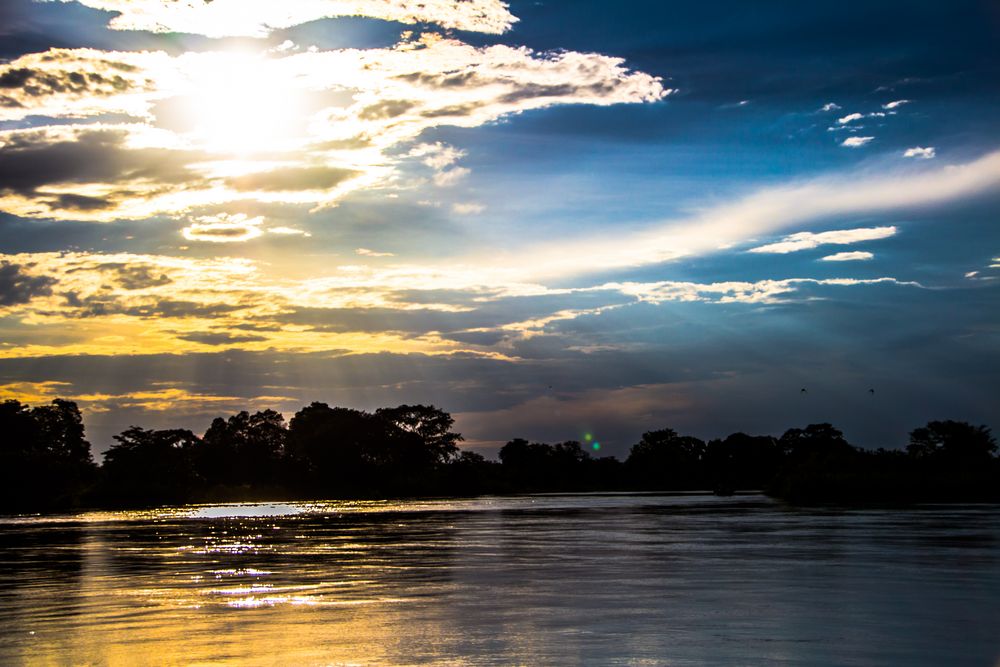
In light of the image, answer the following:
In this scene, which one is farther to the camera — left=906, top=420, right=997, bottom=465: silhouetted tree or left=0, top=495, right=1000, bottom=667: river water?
left=906, top=420, right=997, bottom=465: silhouetted tree

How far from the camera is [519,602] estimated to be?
2394 cm

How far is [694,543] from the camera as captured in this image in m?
43.8

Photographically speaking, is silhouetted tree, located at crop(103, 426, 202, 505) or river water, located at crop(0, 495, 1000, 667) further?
silhouetted tree, located at crop(103, 426, 202, 505)

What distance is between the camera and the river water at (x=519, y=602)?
685 inches

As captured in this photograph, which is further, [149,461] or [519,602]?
[149,461]

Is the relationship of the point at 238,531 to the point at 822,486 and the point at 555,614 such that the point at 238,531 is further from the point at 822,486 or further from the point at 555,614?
the point at 822,486

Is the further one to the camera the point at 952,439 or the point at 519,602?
the point at 952,439

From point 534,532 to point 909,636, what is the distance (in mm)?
37761

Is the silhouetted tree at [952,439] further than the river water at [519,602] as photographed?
Yes

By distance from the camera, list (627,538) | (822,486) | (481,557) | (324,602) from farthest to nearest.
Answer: (822,486)
(627,538)
(481,557)
(324,602)

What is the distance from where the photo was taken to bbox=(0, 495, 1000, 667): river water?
57.1ft

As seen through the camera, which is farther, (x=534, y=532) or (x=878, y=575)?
(x=534, y=532)

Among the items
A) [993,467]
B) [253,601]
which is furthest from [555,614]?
[993,467]

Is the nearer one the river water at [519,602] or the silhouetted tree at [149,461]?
the river water at [519,602]
